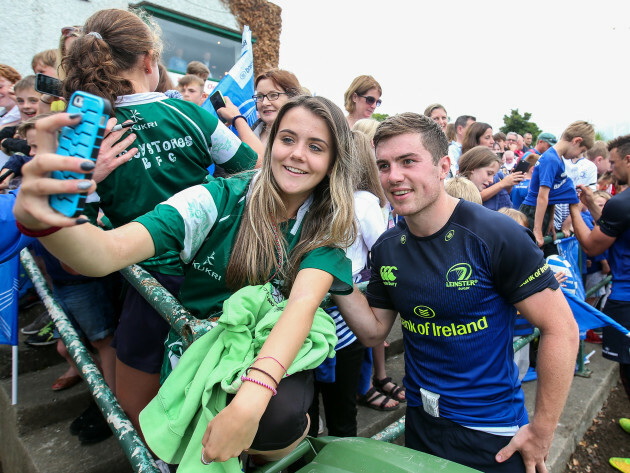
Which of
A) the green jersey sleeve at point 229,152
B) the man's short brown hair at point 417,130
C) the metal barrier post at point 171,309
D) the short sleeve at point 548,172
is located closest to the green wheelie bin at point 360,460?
the metal barrier post at point 171,309

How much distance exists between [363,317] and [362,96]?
124 inches

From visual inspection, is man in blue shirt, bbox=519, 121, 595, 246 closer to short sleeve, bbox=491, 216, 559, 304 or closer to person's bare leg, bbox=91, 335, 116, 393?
short sleeve, bbox=491, 216, 559, 304

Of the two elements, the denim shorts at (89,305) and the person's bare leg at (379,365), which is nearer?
the denim shorts at (89,305)

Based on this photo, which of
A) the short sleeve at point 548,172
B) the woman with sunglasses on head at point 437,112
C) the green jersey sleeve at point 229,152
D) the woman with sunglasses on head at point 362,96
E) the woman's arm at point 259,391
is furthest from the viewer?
the woman with sunglasses on head at point 437,112

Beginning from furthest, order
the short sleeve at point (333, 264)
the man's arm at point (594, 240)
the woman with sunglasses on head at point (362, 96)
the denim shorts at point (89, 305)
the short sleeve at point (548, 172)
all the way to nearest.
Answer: the short sleeve at point (548, 172) < the woman with sunglasses on head at point (362, 96) < the man's arm at point (594, 240) < the denim shorts at point (89, 305) < the short sleeve at point (333, 264)

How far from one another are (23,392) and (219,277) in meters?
2.30

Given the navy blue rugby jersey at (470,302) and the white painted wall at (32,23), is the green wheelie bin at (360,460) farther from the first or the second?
the white painted wall at (32,23)

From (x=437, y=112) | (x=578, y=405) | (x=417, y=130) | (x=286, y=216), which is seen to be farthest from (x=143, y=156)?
(x=437, y=112)

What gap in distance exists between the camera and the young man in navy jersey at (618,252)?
3.14 metres

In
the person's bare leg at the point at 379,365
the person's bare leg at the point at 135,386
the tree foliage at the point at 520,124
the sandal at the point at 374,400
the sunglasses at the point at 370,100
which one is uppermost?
the tree foliage at the point at 520,124

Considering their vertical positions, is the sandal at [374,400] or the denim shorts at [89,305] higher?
the denim shorts at [89,305]

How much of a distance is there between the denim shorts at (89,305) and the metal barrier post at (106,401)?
429 mm

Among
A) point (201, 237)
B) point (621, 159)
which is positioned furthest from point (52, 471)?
point (621, 159)

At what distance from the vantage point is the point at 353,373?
7.80 feet
